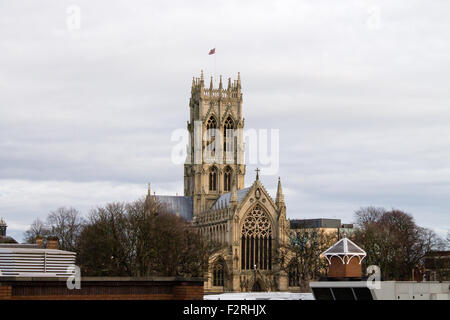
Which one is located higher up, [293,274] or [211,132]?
[211,132]

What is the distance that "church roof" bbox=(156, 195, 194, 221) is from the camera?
160m

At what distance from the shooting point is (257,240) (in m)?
143

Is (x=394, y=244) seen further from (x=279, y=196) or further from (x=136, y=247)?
(x=136, y=247)

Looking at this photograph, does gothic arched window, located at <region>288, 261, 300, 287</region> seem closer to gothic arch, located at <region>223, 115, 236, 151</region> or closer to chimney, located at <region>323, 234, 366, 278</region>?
gothic arch, located at <region>223, 115, 236, 151</region>

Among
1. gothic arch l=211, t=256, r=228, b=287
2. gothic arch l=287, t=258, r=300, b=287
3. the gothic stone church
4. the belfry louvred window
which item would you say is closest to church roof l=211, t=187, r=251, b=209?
the gothic stone church

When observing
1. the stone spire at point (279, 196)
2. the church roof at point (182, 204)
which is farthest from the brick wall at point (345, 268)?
the church roof at point (182, 204)

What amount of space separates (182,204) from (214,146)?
493 inches

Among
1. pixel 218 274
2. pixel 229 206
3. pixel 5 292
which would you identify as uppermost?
pixel 229 206

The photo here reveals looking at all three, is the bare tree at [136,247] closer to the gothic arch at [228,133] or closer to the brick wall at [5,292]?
the gothic arch at [228,133]

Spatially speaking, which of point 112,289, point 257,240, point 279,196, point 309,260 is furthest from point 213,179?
point 112,289

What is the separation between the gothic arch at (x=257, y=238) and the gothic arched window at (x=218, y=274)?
392 centimetres

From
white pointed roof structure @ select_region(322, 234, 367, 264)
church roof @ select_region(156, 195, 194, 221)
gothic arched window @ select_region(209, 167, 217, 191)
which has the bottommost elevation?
white pointed roof structure @ select_region(322, 234, 367, 264)
